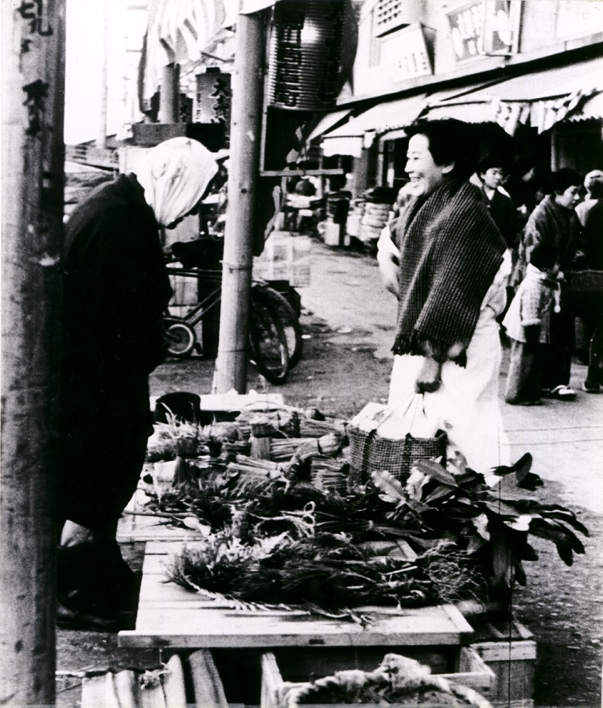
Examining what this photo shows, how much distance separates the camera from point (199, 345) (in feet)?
30.0

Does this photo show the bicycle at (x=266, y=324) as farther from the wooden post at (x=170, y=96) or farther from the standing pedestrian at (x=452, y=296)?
the standing pedestrian at (x=452, y=296)

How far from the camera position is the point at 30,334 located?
2520mm

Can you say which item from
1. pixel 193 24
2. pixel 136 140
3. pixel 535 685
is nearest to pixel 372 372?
pixel 136 140

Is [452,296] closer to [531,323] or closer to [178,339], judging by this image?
[531,323]

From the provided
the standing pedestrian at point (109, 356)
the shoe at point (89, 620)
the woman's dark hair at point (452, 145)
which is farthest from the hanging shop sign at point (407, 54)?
the shoe at point (89, 620)

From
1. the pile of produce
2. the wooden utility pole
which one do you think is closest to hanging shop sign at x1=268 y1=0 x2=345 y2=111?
the wooden utility pole

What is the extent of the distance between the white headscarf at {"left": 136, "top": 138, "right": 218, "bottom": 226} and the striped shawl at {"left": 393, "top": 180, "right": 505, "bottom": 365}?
3.48ft

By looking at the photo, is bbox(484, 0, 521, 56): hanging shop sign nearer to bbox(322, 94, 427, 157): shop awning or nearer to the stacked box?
bbox(322, 94, 427, 157): shop awning

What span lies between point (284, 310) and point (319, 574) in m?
5.43

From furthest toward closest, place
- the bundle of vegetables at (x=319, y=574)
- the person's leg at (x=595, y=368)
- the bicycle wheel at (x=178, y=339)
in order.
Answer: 1. the bicycle wheel at (x=178, y=339)
2. the person's leg at (x=595, y=368)
3. the bundle of vegetables at (x=319, y=574)

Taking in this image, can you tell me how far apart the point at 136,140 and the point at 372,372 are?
109 inches

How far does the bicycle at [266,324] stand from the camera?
28.3 ft

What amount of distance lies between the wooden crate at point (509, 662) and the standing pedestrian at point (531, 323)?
4470 mm

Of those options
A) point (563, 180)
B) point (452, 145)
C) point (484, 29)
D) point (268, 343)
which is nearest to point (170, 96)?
point (268, 343)
